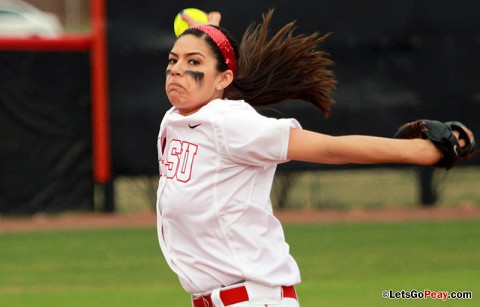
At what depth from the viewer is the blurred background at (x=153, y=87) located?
39.5 ft

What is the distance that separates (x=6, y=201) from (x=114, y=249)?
2357 millimetres

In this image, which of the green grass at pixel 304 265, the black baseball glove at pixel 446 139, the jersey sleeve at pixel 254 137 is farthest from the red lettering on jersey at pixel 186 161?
the green grass at pixel 304 265

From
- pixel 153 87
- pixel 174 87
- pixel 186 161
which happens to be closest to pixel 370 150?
pixel 186 161

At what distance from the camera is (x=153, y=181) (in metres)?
12.4

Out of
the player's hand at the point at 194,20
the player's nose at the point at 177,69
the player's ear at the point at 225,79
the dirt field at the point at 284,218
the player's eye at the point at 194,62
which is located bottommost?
the dirt field at the point at 284,218

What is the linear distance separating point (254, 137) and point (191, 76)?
0.41 m

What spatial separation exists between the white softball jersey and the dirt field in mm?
7773

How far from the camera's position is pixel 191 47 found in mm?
4059

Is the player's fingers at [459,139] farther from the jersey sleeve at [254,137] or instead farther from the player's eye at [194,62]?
the player's eye at [194,62]

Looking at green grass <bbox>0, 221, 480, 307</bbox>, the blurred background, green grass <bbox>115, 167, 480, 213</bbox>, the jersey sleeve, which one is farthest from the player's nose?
green grass <bbox>115, 167, 480, 213</bbox>

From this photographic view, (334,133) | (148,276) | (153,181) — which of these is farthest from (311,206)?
(148,276)

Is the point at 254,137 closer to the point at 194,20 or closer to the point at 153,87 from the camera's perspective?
the point at 194,20

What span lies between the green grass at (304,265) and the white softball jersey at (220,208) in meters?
3.84

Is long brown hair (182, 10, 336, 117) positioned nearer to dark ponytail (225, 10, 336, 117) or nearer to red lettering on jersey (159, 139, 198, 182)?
dark ponytail (225, 10, 336, 117)
